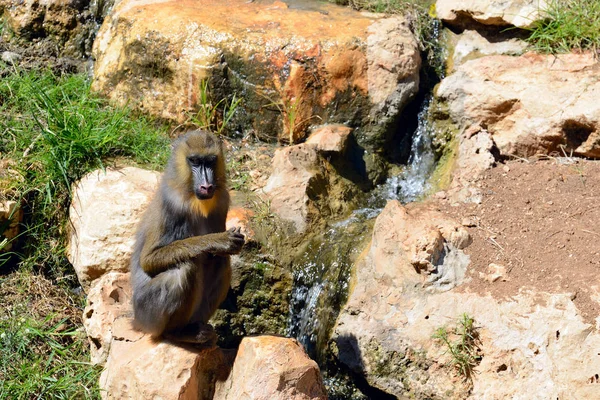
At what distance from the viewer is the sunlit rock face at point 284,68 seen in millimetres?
7625

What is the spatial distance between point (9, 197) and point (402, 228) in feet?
11.7

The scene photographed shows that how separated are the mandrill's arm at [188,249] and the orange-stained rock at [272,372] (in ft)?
2.06

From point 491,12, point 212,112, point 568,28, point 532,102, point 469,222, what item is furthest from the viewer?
point 491,12

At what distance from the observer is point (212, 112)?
25.3 feet

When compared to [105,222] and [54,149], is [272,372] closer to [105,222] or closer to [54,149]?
[105,222]

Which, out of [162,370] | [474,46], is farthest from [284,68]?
[162,370]

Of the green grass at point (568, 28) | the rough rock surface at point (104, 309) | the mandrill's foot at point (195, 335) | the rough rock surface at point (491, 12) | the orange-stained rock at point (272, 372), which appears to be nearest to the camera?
the orange-stained rock at point (272, 372)

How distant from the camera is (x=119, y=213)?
661 cm

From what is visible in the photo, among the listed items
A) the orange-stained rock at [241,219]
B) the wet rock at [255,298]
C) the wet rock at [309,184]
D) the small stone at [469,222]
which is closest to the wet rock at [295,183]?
the wet rock at [309,184]

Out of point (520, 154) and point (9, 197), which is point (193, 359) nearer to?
point (9, 197)

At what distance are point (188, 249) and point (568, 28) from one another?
15.3 ft

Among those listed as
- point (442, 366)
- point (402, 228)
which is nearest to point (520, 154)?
point (402, 228)

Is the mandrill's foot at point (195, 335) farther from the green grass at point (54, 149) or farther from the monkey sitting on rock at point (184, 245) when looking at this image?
the green grass at point (54, 149)

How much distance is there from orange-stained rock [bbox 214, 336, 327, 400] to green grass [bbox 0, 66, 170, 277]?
9.27ft
